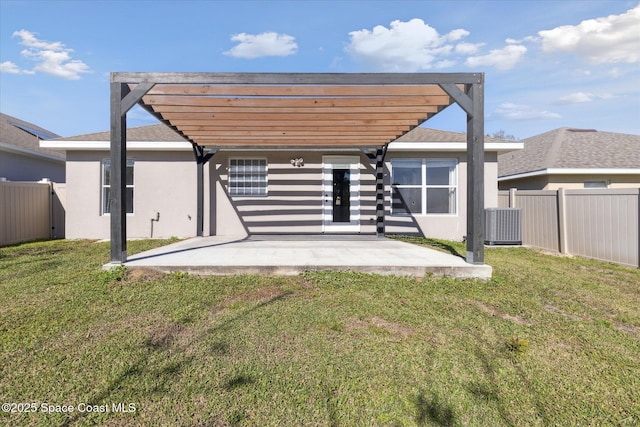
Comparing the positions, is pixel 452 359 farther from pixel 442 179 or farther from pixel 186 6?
pixel 186 6

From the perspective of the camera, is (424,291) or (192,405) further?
(424,291)

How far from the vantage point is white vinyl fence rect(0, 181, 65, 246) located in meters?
8.61

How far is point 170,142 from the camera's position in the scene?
913 centimetres

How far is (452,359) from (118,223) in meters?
4.74

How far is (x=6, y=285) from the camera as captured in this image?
14.5 feet

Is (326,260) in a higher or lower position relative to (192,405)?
higher

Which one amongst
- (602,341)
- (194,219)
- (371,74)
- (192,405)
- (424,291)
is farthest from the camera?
(194,219)

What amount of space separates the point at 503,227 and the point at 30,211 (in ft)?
42.8

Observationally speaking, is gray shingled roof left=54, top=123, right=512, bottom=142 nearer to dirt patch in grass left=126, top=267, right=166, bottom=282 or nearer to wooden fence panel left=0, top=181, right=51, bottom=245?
wooden fence panel left=0, top=181, right=51, bottom=245

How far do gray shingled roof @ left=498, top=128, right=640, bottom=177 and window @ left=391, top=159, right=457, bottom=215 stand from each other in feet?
12.5

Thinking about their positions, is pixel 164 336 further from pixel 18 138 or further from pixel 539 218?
pixel 18 138

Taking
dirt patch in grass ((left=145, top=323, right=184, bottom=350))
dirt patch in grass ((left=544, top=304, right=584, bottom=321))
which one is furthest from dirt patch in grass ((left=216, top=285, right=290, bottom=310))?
dirt patch in grass ((left=544, top=304, right=584, bottom=321))

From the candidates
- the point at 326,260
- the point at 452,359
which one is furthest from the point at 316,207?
the point at 452,359

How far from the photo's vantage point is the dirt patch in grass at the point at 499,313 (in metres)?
3.48
